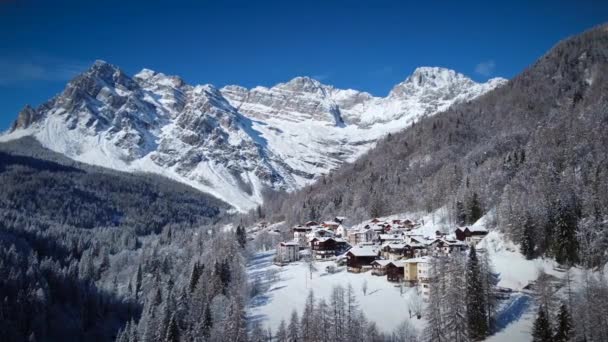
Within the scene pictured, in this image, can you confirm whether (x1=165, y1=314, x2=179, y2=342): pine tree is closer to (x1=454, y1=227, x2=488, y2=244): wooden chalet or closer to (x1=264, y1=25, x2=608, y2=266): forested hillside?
(x1=454, y1=227, x2=488, y2=244): wooden chalet

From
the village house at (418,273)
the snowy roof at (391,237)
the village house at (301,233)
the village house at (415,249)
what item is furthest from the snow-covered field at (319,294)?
the village house at (301,233)

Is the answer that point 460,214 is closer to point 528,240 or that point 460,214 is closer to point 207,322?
point 528,240

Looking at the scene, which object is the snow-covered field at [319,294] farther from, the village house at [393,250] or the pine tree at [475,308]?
the pine tree at [475,308]

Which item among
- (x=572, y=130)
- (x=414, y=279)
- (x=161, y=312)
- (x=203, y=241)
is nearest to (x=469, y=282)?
(x=414, y=279)

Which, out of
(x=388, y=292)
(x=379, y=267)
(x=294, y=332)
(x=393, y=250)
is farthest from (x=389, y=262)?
(x=294, y=332)

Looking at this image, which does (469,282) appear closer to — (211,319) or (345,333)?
(345,333)
